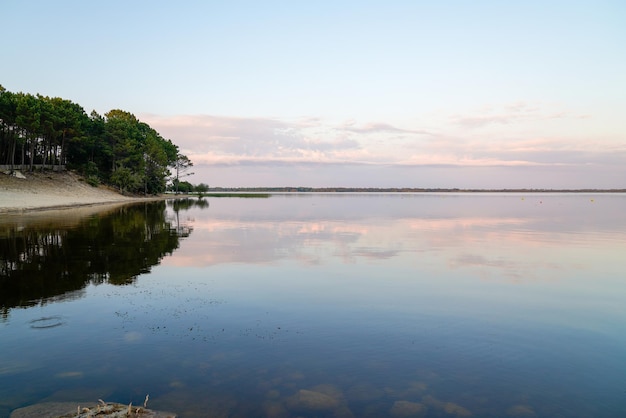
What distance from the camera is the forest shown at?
75.6 metres

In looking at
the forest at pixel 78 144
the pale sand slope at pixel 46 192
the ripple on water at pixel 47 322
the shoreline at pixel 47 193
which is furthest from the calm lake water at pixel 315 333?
the forest at pixel 78 144

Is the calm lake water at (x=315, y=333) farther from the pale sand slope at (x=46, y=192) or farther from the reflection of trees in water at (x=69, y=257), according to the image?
the pale sand slope at (x=46, y=192)

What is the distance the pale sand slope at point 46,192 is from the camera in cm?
6253

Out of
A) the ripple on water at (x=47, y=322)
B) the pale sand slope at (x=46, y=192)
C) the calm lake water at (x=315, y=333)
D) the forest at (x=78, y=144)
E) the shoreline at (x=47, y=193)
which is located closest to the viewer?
the calm lake water at (x=315, y=333)

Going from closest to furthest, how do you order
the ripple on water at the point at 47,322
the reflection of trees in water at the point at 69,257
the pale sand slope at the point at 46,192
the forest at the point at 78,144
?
1. the ripple on water at the point at 47,322
2. the reflection of trees in water at the point at 69,257
3. the pale sand slope at the point at 46,192
4. the forest at the point at 78,144

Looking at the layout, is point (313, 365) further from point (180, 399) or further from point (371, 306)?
point (371, 306)

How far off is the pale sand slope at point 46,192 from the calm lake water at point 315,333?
45.8m

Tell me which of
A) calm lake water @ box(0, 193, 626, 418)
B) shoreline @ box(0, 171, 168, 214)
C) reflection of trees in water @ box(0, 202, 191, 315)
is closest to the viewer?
calm lake water @ box(0, 193, 626, 418)

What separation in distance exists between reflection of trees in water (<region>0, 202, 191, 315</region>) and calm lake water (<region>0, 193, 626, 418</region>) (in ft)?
0.51

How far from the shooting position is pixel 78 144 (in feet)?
329

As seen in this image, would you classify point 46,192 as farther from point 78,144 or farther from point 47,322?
point 47,322

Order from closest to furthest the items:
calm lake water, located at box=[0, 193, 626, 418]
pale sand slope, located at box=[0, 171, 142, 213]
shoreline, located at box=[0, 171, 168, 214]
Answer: calm lake water, located at box=[0, 193, 626, 418], shoreline, located at box=[0, 171, 168, 214], pale sand slope, located at box=[0, 171, 142, 213]

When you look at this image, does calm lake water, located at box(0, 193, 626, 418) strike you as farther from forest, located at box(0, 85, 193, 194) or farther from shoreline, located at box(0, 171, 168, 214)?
forest, located at box(0, 85, 193, 194)

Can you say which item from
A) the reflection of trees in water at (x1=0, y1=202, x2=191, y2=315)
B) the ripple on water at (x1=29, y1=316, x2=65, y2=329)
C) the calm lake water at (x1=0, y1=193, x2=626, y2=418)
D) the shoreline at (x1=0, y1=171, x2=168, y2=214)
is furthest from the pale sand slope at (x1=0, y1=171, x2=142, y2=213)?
the ripple on water at (x1=29, y1=316, x2=65, y2=329)
